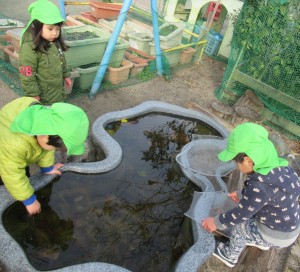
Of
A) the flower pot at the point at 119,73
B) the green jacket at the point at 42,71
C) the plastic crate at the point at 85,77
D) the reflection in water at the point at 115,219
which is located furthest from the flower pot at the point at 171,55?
the reflection in water at the point at 115,219

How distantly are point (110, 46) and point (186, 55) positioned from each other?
2645mm

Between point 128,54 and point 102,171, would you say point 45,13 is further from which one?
point 128,54

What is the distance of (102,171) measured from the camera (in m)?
3.04

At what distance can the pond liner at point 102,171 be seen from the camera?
6.68 feet

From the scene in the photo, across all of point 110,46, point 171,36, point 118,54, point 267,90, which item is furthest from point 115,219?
point 171,36

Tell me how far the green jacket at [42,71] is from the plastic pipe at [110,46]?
4.47ft

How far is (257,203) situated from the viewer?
221 cm

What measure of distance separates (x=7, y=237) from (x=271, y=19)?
5012mm

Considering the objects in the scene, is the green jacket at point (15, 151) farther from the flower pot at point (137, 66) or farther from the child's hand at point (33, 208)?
the flower pot at point (137, 66)

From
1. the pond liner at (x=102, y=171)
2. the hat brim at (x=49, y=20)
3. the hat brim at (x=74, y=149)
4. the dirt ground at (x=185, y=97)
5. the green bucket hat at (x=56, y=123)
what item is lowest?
the dirt ground at (x=185, y=97)

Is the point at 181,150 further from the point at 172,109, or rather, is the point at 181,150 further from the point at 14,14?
the point at 14,14

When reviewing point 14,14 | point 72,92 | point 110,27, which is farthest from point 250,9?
point 14,14

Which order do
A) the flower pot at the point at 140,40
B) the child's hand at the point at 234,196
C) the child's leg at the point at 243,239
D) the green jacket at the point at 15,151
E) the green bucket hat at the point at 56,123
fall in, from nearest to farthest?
the green bucket hat at the point at 56,123 < the green jacket at the point at 15,151 < the child's leg at the point at 243,239 < the child's hand at the point at 234,196 < the flower pot at the point at 140,40

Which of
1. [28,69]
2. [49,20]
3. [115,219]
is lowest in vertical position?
[115,219]
